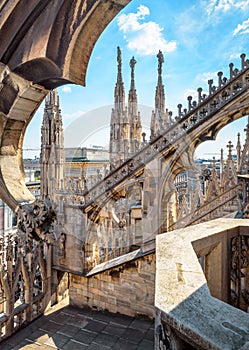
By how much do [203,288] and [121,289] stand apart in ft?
18.3

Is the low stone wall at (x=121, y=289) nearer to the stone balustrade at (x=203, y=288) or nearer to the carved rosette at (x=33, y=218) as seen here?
the stone balustrade at (x=203, y=288)

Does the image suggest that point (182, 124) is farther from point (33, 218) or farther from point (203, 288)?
point (203, 288)

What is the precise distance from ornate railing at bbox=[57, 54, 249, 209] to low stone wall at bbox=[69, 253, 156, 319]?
1793mm

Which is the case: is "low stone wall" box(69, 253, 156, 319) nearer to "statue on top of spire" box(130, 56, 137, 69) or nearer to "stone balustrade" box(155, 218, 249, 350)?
"stone balustrade" box(155, 218, 249, 350)

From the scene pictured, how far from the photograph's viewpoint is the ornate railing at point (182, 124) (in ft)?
20.6

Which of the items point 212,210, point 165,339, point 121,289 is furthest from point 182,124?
point 165,339

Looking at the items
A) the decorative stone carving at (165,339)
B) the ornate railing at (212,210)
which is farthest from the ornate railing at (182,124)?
the decorative stone carving at (165,339)

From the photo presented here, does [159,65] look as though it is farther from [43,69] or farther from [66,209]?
[43,69]

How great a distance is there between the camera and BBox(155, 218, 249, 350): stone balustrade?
0.87 meters

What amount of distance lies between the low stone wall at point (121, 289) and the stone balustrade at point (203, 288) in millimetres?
3858

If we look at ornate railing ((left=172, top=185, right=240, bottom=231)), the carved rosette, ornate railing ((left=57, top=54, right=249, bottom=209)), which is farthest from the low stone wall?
the carved rosette

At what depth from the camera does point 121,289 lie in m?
6.26

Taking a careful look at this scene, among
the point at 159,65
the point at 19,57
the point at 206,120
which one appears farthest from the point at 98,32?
the point at 159,65

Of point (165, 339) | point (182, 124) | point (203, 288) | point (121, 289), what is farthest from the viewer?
point (182, 124)
